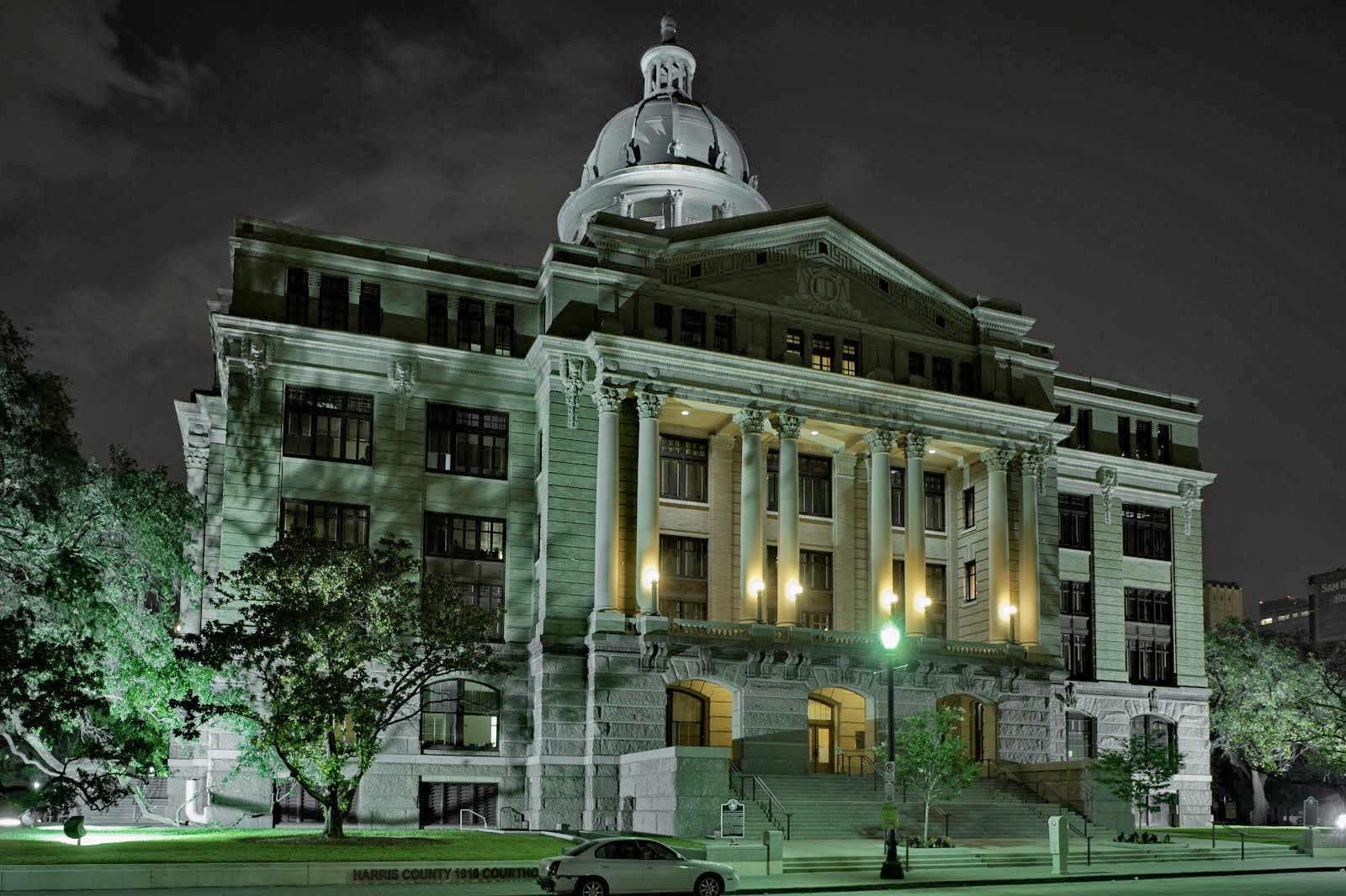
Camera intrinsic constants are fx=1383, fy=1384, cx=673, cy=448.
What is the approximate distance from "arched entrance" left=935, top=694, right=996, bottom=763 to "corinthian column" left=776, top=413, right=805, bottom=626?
916cm

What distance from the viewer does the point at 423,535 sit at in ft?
182

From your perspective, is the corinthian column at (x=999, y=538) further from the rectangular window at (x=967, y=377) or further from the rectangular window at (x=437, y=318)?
the rectangular window at (x=437, y=318)

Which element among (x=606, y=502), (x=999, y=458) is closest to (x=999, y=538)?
(x=999, y=458)

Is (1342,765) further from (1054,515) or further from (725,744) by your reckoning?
(725,744)

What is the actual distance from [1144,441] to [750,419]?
2731cm

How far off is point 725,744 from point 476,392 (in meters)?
18.3

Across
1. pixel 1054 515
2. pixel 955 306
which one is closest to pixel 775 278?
pixel 955 306

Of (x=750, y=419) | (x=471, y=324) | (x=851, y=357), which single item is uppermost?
(x=471, y=324)

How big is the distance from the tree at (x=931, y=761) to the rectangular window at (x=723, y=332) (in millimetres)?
18230

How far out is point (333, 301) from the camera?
56156mm

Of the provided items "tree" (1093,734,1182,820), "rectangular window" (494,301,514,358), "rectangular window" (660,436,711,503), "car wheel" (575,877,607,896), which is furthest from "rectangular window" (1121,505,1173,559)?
"car wheel" (575,877,607,896)

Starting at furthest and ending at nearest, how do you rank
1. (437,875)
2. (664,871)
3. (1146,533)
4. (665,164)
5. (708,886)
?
(665,164) → (1146,533) → (437,875) → (708,886) → (664,871)

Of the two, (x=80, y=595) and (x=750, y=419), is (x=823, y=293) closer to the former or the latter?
(x=750, y=419)

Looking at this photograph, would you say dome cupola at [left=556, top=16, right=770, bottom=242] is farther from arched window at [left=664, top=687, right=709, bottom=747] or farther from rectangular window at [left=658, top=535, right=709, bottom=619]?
arched window at [left=664, top=687, right=709, bottom=747]
